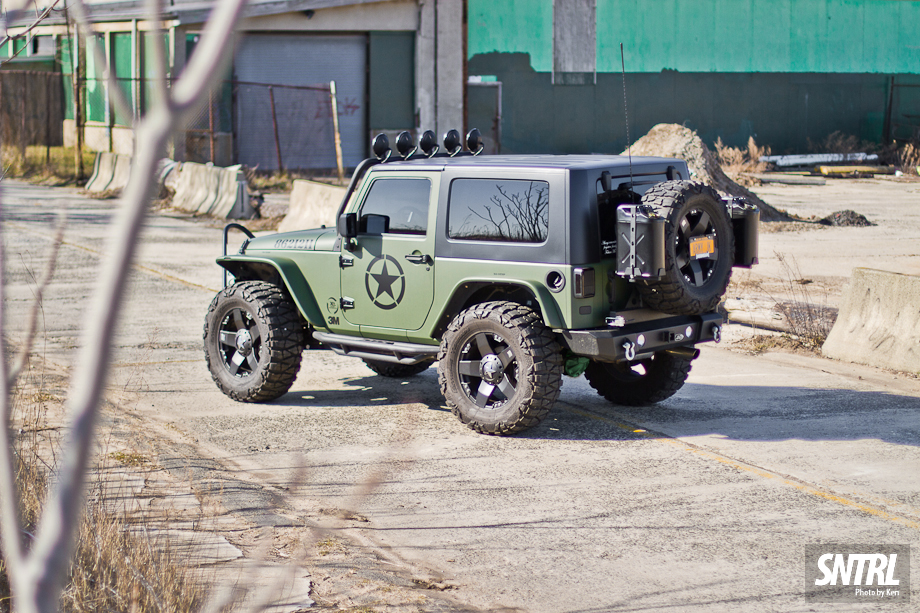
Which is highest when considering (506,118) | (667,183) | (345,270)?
(506,118)

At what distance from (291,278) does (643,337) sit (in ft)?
9.95

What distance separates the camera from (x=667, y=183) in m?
7.24

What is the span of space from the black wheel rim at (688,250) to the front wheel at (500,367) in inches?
41.3

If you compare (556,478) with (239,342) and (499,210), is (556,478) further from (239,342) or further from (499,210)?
(239,342)

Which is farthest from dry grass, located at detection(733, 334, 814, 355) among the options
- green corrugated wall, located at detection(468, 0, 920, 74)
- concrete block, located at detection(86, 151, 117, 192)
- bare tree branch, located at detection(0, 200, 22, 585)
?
green corrugated wall, located at detection(468, 0, 920, 74)

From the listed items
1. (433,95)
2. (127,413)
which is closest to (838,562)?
(127,413)

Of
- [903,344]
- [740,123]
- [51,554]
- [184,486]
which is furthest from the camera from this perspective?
[740,123]

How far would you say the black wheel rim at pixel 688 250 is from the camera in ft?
23.7

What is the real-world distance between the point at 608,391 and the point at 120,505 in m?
4.23

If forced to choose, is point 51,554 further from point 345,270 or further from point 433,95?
point 433,95

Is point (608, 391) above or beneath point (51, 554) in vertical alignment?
beneath

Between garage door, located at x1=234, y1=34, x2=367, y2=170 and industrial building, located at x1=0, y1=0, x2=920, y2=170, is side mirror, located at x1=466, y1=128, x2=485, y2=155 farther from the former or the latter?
garage door, located at x1=234, y1=34, x2=367, y2=170

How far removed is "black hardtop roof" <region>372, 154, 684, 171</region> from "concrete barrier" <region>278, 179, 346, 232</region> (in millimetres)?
10594

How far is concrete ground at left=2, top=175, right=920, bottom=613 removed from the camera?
16.5 ft
